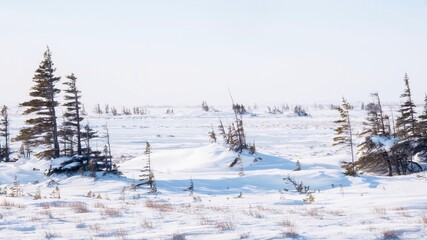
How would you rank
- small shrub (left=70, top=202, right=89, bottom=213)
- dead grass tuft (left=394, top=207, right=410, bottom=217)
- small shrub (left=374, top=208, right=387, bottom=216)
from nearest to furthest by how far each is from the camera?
dead grass tuft (left=394, top=207, right=410, bottom=217) → small shrub (left=374, top=208, right=387, bottom=216) → small shrub (left=70, top=202, right=89, bottom=213)

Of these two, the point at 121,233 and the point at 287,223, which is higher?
the point at 121,233

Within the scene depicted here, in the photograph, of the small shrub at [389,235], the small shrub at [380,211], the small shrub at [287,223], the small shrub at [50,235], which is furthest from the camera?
the small shrub at [380,211]

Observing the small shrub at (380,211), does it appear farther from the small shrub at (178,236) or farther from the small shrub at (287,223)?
the small shrub at (178,236)

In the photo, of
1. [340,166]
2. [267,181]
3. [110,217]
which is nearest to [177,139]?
[340,166]

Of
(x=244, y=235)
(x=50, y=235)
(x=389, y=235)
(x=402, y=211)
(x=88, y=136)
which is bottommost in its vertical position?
(x=402, y=211)

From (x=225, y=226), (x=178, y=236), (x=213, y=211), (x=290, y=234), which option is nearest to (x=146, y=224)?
(x=178, y=236)

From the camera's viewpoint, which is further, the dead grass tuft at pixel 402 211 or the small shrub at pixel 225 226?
the dead grass tuft at pixel 402 211

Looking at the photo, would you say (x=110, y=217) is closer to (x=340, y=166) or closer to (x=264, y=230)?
(x=264, y=230)

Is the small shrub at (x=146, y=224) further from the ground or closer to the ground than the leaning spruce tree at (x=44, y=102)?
closer to the ground

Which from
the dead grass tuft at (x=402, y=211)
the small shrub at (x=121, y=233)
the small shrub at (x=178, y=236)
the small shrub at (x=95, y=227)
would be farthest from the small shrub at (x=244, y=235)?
the dead grass tuft at (x=402, y=211)

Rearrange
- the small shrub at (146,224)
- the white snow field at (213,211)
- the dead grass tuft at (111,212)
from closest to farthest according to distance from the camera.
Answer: the white snow field at (213,211), the small shrub at (146,224), the dead grass tuft at (111,212)

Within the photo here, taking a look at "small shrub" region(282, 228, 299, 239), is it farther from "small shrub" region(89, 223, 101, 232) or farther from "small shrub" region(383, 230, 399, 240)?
"small shrub" region(89, 223, 101, 232)

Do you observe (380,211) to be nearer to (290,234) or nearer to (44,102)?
(290,234)

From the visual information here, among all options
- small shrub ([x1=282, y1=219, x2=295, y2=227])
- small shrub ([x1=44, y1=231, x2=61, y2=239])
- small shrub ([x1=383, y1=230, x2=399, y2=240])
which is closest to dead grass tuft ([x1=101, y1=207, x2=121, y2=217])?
small shrub ([x1=44, y1=231, x2=61, y2=239])
